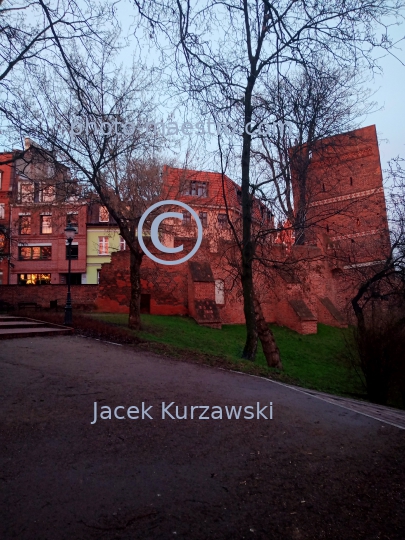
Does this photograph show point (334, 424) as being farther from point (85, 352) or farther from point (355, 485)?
point (85, 352)

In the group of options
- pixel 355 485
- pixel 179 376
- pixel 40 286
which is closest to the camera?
pixel 355 485

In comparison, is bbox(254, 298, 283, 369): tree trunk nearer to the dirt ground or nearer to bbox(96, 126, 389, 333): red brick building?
bbox(96, 126, 389, 333): red brick building

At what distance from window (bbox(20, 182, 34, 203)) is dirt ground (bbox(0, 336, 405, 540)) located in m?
10.4

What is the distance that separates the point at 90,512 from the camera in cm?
272

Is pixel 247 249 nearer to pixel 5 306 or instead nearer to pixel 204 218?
pixel 204 218

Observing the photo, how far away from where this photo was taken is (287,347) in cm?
1820

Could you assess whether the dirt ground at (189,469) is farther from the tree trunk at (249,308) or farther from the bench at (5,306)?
the bench at (5,306)

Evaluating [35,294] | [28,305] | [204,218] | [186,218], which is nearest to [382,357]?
[204,218]

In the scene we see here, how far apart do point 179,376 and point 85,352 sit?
2925mm

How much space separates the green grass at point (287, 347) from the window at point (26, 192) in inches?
212

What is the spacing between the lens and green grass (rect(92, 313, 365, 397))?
11.4 m

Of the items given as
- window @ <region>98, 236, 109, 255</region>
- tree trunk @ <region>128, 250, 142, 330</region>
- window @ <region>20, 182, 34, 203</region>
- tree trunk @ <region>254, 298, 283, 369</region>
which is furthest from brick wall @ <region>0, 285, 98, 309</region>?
tree trunk @ <region>254, 298, 283, 369</region>

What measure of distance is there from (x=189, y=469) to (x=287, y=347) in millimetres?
15324

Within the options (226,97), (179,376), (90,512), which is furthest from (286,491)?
(226,97)
